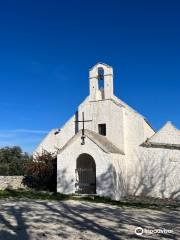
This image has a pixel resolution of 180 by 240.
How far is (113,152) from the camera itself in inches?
918

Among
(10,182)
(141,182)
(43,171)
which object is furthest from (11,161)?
(141,182)

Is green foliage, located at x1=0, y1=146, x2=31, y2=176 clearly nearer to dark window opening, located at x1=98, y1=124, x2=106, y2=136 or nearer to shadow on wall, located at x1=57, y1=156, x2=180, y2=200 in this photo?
dark window opening, located at x1=98, y1=124, x2=106, y2=136

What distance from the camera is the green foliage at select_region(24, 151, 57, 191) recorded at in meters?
25.6

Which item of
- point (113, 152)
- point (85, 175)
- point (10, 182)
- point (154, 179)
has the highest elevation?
point (113, 152)

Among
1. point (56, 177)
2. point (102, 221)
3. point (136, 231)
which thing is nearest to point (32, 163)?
point (56, 177)

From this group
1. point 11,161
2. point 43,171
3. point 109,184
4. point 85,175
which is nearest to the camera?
point 109,184

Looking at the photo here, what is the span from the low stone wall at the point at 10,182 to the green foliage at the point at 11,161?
78.5 ft

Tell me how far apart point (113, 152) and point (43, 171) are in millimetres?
5814

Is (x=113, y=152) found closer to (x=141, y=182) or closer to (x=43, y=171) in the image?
(x=141, y=182)

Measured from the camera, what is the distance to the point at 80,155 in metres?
24.2

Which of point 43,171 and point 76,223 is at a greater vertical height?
point 43,171

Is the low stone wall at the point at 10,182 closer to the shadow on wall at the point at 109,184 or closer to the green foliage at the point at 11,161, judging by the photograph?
the shadow on wall at the point at 109,184

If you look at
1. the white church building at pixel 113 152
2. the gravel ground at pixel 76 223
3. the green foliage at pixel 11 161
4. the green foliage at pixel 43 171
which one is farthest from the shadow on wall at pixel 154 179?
the green foliage at pixel 11 161

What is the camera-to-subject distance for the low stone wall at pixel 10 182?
2643 centimetres
